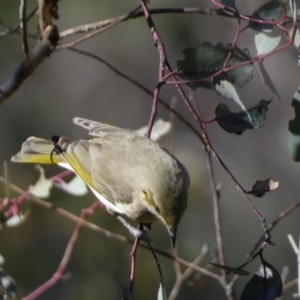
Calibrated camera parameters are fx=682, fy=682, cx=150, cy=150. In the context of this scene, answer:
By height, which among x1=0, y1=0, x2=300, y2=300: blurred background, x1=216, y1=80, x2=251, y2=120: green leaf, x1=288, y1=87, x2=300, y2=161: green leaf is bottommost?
x1=0, y1=0, x2=300, y2=300: blurred background

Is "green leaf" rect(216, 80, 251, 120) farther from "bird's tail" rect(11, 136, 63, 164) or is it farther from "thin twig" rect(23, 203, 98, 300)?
"bird's tail" rect(11, 136, 63, 164)

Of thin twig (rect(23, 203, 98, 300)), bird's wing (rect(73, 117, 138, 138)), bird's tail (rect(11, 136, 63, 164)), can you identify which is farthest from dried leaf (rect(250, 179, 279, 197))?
bird's tail (rect(11, 136, 63, 164))

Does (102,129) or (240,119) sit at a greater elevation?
(240,119)

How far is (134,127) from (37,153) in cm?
357

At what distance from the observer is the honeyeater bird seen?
76.2 inches

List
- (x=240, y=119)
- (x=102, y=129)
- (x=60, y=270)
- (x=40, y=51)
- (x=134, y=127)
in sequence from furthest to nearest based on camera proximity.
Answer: (x=134, y=127) → (x=102, y=129) → (x=60, y=270) → (x=40, y=51) → (x=240, y=119)

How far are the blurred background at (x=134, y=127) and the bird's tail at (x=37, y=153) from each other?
666 millimetres

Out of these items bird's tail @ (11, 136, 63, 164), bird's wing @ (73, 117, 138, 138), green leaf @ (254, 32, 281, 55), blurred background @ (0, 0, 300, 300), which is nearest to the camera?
green leaf @ (254, 32, 281, 55)

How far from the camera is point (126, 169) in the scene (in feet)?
7.32

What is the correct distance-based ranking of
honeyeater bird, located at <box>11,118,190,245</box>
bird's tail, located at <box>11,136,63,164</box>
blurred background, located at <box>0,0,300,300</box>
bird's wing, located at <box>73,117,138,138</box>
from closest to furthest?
honeyeater bird, located at <box>11,118,190,245</box>, bird's wing, located at <box>73,117,138,138</box>, bird's tail, located at <box>11,136,63,164</box>, blurred background, located at <box>0,0,300,300</box>

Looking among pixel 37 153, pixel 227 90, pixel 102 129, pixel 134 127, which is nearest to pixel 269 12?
pixel 227 90

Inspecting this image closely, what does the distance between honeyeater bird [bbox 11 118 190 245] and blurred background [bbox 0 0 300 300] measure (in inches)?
32.4

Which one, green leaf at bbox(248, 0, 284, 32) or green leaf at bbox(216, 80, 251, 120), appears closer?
green leaf at bbox(216, 80, 251, 120)

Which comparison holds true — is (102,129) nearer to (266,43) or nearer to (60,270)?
(60,270)
